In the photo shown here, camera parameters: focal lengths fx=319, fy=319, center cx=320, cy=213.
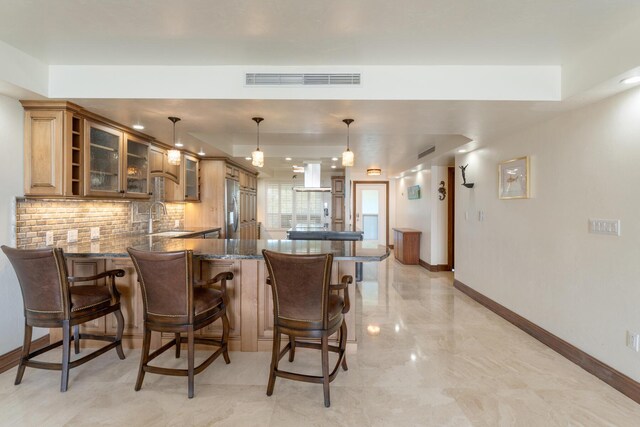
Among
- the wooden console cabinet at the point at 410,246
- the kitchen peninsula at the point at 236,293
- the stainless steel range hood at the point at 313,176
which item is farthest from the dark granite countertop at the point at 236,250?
the wooden console cabinet at the point at 410,246

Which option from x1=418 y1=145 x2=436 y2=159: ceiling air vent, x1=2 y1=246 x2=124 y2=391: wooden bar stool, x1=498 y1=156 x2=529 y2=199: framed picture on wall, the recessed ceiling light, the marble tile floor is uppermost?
x1=418 y1=145 x2=436 y2=159: ceiling air vent

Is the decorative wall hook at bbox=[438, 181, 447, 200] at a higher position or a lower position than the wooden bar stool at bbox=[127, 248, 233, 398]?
higher

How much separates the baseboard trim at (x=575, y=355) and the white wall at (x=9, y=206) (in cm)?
471

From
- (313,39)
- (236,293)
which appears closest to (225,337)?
(236,293)

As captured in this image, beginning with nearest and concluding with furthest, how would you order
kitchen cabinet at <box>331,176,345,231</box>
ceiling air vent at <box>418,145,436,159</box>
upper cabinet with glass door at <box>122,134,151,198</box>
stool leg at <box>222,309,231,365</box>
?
stool leg at <box>222,309,231,365</box>, upper cabinet with glass door at <box>122,134,151,198</box>, ceiling air vent at <box>418,145,436,159</box>, kitchen cabinet at <box>331,176,345,231</box>

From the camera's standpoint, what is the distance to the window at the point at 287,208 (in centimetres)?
936

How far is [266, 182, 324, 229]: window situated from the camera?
30.7 feet

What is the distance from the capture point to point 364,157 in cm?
638

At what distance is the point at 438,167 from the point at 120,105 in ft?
17.6

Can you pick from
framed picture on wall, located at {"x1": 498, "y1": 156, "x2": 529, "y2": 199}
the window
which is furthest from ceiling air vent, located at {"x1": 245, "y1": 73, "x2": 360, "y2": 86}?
the window

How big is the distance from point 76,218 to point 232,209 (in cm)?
282

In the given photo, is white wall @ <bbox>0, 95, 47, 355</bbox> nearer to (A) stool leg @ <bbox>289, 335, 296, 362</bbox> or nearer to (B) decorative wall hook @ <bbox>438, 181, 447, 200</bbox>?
(A) stool leg @ <bbox>289, 335, 296, 362</bbox>

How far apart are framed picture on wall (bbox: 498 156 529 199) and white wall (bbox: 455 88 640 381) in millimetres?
80

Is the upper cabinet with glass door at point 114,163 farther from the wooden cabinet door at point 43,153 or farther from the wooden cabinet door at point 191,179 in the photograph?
the wooden cabinet door at point 191,179
